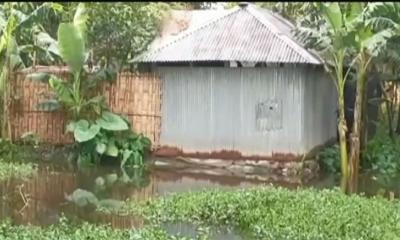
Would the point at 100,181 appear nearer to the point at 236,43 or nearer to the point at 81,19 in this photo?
the point at 81,19

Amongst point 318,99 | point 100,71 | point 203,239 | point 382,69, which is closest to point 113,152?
point 100,71

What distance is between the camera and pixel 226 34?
1505 cm

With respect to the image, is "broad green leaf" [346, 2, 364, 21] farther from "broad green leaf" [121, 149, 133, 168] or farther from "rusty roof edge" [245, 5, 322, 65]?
"broad green leaf" [121, 149, 133, 168]

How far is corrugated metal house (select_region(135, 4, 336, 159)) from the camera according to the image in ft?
47.8

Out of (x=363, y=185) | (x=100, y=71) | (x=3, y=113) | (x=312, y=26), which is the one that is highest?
(x=312, y=26)

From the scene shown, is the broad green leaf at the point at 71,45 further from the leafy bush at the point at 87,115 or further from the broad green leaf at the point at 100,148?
the broad green leaf at the point at 100,148

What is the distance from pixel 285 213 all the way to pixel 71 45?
6.87 metres

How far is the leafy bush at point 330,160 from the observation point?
1514 centimetres

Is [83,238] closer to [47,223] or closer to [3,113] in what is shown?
[47,223]

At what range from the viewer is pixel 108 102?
627 inches

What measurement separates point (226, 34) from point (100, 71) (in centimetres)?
293

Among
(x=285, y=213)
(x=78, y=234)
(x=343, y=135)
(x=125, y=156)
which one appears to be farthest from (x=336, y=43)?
(x=78, y=234)

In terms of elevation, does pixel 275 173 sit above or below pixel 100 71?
below

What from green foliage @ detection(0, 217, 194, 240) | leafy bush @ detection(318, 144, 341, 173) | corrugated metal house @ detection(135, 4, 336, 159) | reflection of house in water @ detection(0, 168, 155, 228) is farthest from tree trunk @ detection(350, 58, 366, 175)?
green foliage @ detection(0, 217, 194, 240)
